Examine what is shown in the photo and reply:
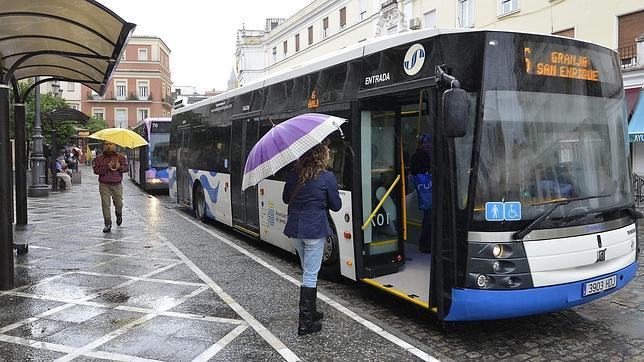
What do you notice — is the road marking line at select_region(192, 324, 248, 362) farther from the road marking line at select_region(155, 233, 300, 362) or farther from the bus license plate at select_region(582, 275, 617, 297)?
the bus license plate at select_region(582, 275, 617, 297)

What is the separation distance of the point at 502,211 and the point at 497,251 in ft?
1.08

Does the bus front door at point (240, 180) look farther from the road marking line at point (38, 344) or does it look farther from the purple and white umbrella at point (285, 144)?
the road marking line at point (38, 344)

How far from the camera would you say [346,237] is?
612 centimetres

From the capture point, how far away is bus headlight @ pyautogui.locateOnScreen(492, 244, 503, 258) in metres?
4.36

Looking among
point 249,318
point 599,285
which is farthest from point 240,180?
point 599,285

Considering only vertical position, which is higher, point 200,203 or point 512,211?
point 512,211

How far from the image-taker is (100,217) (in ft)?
44.3

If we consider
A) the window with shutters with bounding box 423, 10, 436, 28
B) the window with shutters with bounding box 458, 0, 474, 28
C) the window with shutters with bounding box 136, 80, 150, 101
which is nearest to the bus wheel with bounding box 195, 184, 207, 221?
the window with shutters with bounding box 458, 0, 474, 28

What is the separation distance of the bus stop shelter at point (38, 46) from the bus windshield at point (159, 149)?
1035 centimetres

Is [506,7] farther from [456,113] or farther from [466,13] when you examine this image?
[456,113]

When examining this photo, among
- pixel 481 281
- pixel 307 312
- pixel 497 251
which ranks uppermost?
pixel 497 251

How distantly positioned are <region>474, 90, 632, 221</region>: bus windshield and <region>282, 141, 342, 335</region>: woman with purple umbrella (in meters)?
1.35

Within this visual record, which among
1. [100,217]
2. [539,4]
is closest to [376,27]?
[539,4]

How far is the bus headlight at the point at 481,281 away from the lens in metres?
4.38
